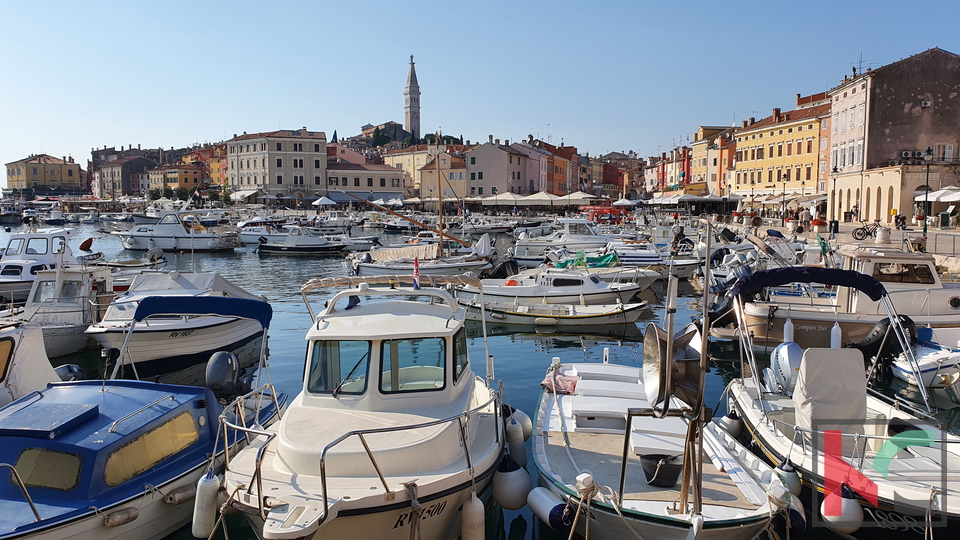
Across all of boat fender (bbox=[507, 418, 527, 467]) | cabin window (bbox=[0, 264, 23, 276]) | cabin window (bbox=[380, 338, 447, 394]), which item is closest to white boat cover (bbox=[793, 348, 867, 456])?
boat fender (bbox=[507, 418, 527, 467])

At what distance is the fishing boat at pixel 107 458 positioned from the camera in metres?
6.80

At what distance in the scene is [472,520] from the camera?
22.7 feet

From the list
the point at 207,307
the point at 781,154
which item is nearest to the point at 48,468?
the point at 207,307

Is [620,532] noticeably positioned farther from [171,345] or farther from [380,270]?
[380,270]

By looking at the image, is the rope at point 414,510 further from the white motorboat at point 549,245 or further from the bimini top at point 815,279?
the white motorboat at point 549,245

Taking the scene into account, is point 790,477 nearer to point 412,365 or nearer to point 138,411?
point 412,365

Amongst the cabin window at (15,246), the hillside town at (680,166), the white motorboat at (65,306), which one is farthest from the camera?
the hillside town at (680,166)

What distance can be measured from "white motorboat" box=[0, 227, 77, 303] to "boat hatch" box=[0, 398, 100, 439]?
53.4 ft

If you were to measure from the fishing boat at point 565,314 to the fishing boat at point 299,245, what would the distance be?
28465mm

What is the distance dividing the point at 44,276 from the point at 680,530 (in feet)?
55.8

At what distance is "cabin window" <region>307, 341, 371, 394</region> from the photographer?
25.4 feet

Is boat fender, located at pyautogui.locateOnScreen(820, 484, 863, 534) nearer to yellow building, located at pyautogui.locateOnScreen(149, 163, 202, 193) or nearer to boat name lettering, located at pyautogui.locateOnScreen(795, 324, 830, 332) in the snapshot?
boat name lettering, located at pyautogui.locateOnScreen(795, 324, 830, 332)

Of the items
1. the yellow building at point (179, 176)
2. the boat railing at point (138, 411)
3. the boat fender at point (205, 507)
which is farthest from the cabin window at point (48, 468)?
the yellow building at point (179, 176)

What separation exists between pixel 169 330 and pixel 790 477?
44.9 feet
